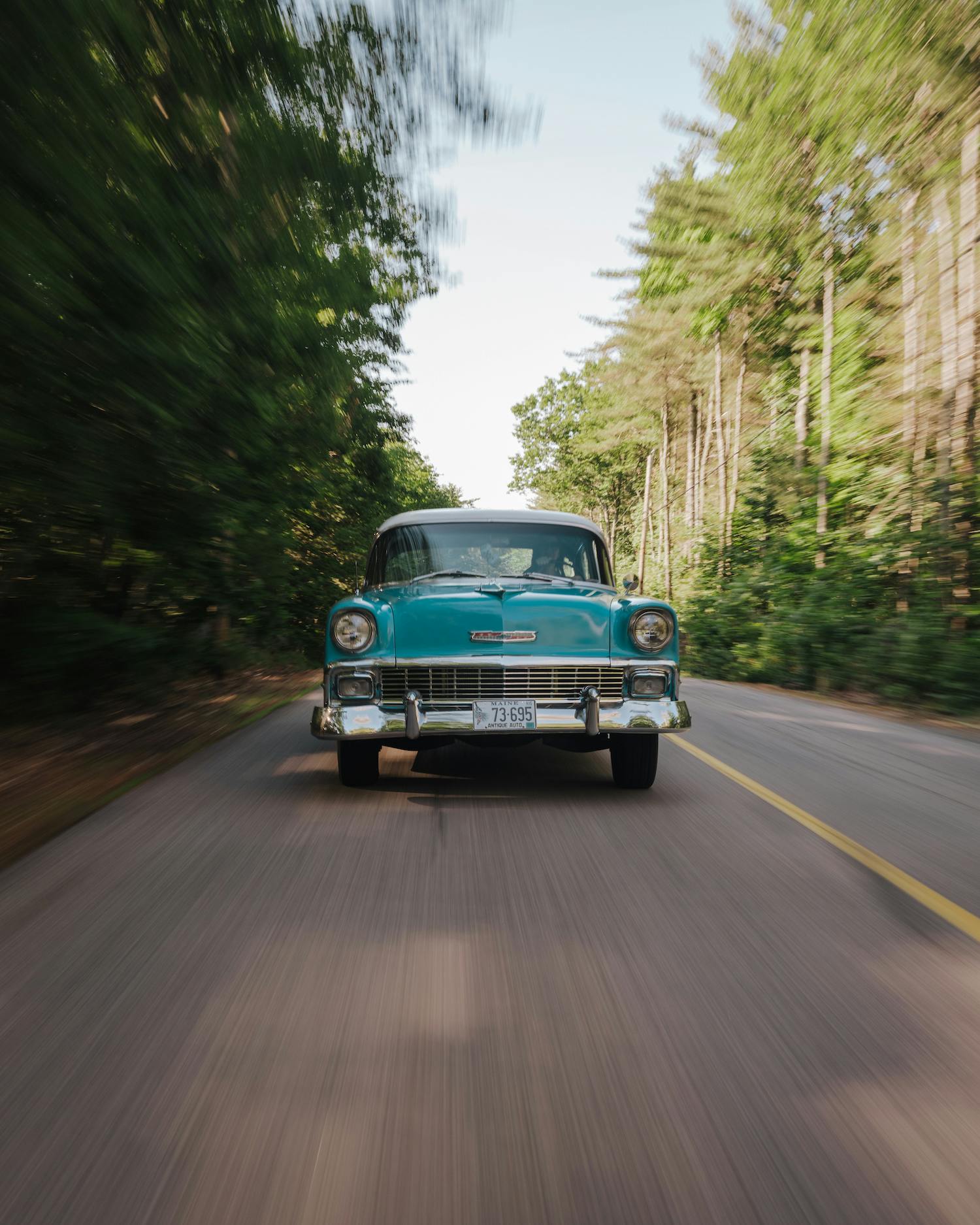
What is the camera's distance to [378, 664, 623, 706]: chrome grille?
212 inches

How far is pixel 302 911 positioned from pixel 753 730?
6055 mm

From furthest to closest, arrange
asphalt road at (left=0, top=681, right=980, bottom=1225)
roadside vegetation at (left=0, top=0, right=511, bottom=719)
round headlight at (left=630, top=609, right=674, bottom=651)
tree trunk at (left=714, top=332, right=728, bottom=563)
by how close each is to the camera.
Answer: tree trunk at (left=714, top=332, right=728, bottom=563) → round headlight at (left=630, top=609, right=674, bottom=651) → roadside vegetation at (left=0, top=0, right=511, bottom=719) → asphalt road at (left=0, top=681, right=980, bottom=1225)

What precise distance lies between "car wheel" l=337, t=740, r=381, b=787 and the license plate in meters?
0.67

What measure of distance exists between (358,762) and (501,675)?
1046 mm

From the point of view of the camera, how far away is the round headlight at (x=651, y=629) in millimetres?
5527

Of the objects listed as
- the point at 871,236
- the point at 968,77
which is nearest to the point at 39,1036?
the point at 968,77

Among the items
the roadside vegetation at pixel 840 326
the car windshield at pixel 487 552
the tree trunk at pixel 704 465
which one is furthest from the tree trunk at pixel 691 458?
the car windshield at pixel 487 552

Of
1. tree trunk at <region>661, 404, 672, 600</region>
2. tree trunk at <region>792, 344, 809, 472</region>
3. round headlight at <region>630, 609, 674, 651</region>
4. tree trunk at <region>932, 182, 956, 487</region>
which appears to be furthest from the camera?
tree trunk at <region>661, 404, 672, 600</region>

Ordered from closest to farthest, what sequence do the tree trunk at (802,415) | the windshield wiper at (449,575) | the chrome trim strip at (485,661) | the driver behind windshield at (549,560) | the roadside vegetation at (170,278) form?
the roadside vegetation at (170,278) → the chrome trim strip at (485,661) → the windshield wiper at (449,575) → the driver behind windshield at (549,560) → the tree trunk at (802,415)

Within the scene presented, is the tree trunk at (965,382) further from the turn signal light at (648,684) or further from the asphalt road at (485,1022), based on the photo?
the asphalt road at (485,1022)

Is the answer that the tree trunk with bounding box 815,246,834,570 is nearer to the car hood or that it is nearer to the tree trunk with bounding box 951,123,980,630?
the tree trunk with bounding box 951,123,980,630

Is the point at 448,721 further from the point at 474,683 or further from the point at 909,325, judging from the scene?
the point at 909,325

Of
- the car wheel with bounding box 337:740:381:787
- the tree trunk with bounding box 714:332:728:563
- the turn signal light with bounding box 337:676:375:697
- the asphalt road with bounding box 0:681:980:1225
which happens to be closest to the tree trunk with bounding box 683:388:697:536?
the tree trunk with bounding box 714:332:728:563

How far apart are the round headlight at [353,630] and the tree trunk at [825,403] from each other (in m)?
13.1
